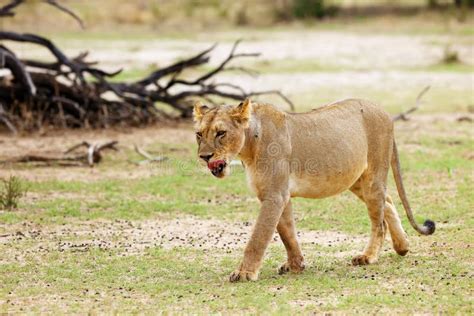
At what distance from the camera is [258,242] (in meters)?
7.54

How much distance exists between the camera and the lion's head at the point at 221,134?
24.4 feet

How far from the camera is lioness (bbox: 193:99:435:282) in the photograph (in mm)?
7535

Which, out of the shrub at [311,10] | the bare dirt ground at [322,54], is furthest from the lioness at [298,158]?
the shrub at [311,10]

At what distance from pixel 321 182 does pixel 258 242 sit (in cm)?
72

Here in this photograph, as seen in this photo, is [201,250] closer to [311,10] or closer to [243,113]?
[243,113]

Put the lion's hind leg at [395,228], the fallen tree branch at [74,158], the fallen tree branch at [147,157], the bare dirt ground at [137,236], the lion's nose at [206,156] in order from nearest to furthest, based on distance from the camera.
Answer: the lion's nose at [206,156] < the lion's hind leg at [395,228] < the bare dirt ground at [137,236] < the fallen tree branch at [74,158] < the fallen tree branch at [147,157]

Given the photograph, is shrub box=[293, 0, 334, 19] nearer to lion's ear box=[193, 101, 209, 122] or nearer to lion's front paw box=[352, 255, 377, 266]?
lion's front paw box=[352, 255, 377, 266]

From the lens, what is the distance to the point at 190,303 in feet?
23.0

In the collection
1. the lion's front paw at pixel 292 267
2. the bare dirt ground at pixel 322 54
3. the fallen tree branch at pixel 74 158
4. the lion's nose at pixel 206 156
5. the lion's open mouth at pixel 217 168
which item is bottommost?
the bare dirt ground at pixel 322 54

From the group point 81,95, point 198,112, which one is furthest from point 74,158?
point 198,112

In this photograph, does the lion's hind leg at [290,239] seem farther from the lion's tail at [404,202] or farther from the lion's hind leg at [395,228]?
the lion's tail at [404,202]

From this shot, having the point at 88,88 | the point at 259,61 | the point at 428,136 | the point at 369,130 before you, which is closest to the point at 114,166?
the point at 88,88

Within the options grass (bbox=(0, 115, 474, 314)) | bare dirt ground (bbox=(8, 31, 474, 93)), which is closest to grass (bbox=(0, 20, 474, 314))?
grass (bbox=(0, 115, 474, 314))

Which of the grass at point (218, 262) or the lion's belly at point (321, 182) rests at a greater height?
the lion's belly at point (321, 182)
